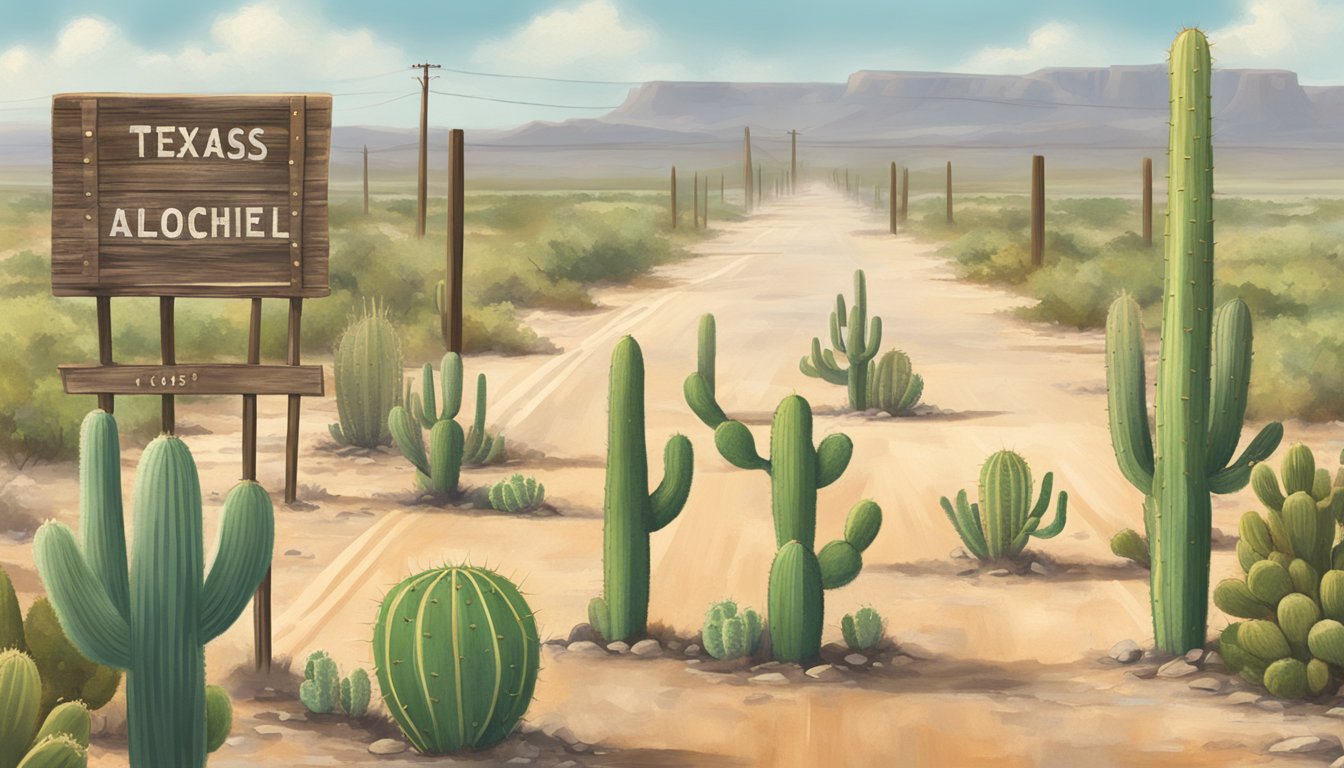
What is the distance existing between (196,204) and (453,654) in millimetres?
2266

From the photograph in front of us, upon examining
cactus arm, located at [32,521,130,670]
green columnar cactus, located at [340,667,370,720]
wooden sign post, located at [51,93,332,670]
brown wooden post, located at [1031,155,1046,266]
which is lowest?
green columnar cactus, located at [340,667,370,720]

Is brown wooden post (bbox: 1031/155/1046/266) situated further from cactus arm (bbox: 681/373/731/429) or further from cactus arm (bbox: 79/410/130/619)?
cactus arm (bbox: 79/410/130/619)

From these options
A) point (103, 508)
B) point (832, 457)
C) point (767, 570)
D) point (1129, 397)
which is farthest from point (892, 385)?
point (103, 508)

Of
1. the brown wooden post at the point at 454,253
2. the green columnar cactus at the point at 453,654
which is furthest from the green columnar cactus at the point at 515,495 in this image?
the brown wooden post at the point at 454,253

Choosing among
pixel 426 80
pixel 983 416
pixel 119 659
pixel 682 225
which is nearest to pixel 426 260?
pixel 426 80

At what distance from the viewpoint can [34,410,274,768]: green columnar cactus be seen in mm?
6449

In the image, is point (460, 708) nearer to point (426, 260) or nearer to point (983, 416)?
point (983, 416)

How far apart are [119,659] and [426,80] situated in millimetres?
37398

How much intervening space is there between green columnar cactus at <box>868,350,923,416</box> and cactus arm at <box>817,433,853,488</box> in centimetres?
806

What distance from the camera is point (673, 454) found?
9.14 meters

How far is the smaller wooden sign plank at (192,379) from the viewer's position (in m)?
8.32

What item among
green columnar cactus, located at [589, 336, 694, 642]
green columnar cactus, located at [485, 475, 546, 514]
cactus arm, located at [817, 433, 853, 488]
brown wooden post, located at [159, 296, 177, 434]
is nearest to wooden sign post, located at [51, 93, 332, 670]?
brown wooden post, located at [159, 296, 177, 434]

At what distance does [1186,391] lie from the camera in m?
8.91

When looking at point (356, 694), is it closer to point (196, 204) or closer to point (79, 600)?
point (79, 600)
